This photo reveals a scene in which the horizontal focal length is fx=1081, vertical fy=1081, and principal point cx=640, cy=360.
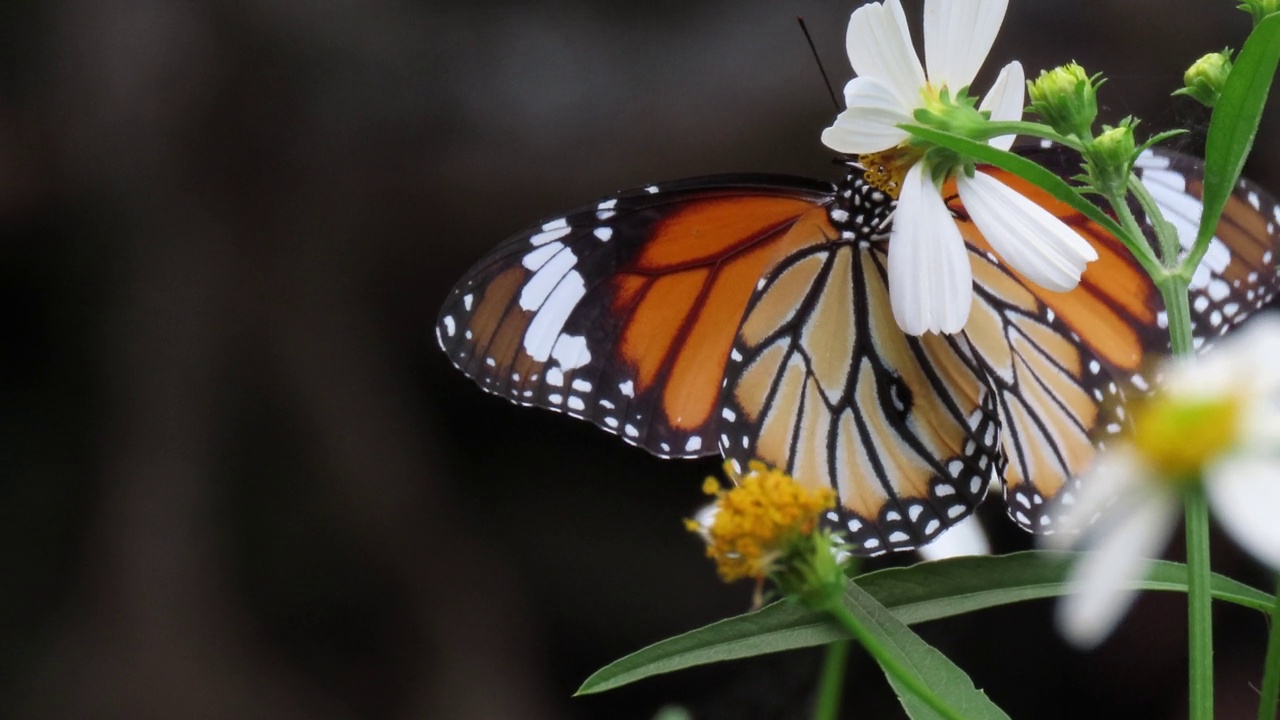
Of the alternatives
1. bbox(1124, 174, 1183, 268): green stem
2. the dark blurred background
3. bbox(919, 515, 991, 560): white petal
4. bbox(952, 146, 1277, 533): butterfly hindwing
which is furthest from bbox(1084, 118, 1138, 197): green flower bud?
the dark blurred background

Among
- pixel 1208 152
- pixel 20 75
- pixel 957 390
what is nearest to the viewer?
pixel 1208 152

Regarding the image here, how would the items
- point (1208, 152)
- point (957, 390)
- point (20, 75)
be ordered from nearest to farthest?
point (1208, 152) → point (957, 390) → point (20, 75)

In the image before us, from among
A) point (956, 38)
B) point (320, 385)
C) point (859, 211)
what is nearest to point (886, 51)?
point (956, 38)

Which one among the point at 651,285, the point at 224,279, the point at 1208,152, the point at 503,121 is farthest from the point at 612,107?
the point at 1208,152

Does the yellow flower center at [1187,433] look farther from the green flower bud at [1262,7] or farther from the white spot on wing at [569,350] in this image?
the white spot on wing at [569,350]

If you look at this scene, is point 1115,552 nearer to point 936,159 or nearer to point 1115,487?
point 1115,487

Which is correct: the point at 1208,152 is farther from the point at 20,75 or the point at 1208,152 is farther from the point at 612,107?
the point at 20,75
